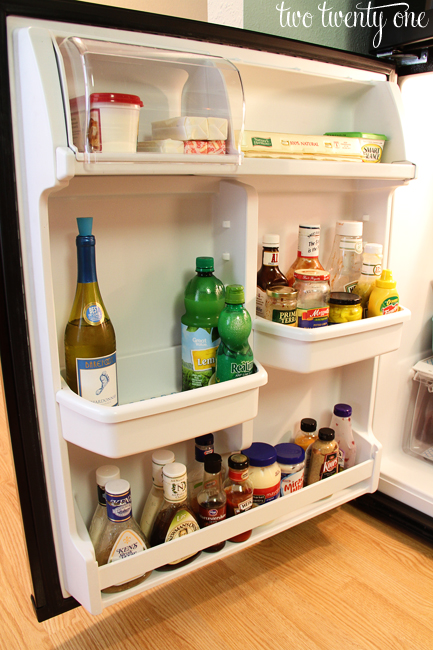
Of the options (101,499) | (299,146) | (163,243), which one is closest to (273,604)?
(101,499)

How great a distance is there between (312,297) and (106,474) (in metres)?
0.50

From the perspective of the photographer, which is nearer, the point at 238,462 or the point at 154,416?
the point at 154,416

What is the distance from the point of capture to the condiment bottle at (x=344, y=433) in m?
1.20

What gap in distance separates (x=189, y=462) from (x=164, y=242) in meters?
0.45

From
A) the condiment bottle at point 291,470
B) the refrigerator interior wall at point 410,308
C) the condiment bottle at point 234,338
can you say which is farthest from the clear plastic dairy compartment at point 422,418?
the condiment bottle at point 234,338

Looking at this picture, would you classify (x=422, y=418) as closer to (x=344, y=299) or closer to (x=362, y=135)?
(x=344, y=299)

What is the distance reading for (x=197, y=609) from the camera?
1020 millimetres

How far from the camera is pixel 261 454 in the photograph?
3.43 ft

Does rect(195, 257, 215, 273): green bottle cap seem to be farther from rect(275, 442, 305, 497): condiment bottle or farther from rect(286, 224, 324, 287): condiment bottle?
rect(275, 442, 305, 497): condiment bottle

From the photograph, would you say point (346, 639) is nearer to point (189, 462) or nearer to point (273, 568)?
point (273, 568)

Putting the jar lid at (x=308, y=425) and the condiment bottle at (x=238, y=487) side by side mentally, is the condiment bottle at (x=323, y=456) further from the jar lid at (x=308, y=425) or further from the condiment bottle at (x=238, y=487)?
the condiment bottle at (x=238, y=487)

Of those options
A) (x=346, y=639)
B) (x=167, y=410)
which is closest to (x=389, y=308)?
(x=167, y=410)

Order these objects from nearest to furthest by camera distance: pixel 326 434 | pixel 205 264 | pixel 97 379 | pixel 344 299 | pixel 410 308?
pixel 97 379
pixel 205 264
pixel 344 299
pixel 326 434
pixel 410 308

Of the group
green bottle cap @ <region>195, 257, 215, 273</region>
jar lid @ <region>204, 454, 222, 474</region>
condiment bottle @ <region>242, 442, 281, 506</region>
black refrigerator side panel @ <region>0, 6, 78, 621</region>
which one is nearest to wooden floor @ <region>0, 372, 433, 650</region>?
black refrigerator side panel @ <region>0, 6, 78, 621</region>
